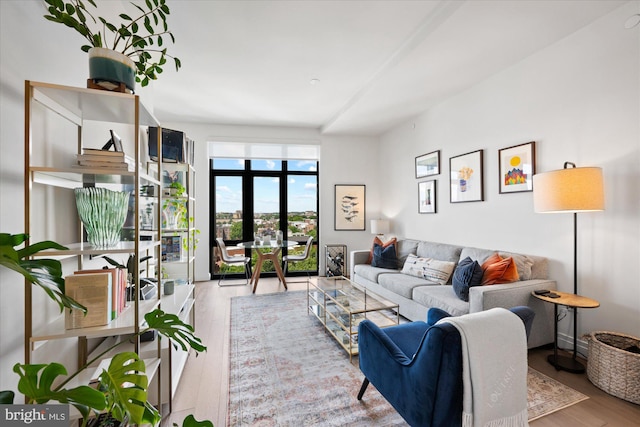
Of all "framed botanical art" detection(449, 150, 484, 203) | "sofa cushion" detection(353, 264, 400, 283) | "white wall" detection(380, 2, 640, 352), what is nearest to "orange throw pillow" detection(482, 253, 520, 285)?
"white wall" detection(380, 2, 640, 352)

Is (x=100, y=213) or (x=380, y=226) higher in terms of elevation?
(x=100, y=213)

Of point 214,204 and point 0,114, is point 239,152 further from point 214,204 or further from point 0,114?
point 0,114

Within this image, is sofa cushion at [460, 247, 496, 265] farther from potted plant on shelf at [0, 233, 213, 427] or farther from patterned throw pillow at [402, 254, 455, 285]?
potted plant on shelf at [0, 233, 213, 427]

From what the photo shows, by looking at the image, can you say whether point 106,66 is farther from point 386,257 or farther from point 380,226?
point 380,226

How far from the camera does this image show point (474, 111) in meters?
3.62

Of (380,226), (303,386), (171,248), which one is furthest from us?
(380,226)

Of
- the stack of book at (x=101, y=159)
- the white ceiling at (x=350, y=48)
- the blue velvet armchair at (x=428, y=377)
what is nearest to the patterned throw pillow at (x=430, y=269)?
the blue velvet armchair at (x=428, y=377)

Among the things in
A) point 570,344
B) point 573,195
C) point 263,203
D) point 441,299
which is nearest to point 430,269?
point 441,299

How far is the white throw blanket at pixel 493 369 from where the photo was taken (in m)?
1.27

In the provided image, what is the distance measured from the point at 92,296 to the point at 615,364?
313 cm

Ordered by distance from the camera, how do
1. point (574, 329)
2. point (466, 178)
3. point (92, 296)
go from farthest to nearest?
point (466, 178) < point (574, 329) < point (92, 296)

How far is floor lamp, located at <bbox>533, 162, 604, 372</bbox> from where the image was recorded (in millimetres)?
2186

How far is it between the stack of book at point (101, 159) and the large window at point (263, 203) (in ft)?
13.5

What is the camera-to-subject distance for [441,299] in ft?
9.29
